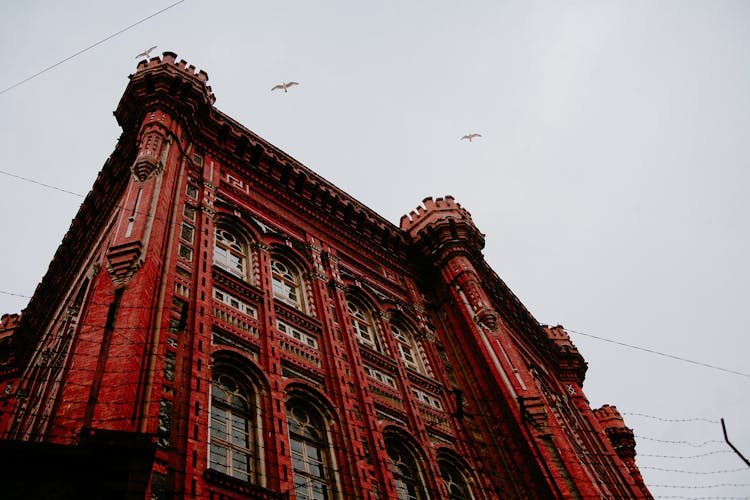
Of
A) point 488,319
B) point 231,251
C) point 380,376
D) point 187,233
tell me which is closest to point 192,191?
point 231,251

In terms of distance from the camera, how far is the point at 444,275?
1873cm

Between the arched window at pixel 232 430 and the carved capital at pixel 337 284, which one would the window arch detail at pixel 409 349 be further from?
the arched window at pixel 232 430

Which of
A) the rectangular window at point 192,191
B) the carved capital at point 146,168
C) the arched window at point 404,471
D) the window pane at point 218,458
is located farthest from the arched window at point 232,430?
the rectangular window at point 192,191

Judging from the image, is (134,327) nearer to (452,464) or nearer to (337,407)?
(337,407)

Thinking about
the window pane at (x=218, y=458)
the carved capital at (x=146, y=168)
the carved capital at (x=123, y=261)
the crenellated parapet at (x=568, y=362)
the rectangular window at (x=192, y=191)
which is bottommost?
the window pane at (x=218, y=458)

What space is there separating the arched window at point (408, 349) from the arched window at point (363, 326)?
28.1 inches

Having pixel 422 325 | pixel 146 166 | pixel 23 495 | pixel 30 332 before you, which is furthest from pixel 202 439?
pixel 30 332

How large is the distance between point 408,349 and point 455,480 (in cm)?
431

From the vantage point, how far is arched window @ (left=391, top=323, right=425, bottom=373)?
51.4 ft

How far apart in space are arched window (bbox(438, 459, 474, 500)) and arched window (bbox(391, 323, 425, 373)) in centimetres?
308

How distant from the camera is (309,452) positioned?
33.7 ft

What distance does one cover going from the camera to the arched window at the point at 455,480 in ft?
40.2

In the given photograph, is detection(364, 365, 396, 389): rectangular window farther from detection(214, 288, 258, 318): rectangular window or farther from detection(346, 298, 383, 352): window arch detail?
detection(214, 288, 258, 318): rectangular window

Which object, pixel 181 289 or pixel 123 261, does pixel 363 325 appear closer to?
pixel 181 289
